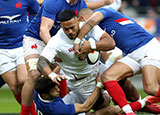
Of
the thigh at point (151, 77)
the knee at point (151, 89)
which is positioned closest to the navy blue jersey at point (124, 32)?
the thigh at point (151, 77)

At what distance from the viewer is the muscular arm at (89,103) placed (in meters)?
5.94

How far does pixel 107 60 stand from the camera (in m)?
9.10

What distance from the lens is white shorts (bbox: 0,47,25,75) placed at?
296 inches

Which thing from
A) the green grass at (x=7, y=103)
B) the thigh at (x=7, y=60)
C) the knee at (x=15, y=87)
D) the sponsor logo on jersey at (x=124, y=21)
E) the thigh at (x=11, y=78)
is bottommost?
the green grass at (x=7, y=103)

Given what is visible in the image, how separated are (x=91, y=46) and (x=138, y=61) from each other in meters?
1.06

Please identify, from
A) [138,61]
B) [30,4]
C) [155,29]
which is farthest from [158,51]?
[155,29]

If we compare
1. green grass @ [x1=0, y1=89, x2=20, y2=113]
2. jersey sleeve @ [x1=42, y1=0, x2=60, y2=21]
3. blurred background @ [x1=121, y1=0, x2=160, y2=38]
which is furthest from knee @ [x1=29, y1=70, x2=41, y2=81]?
blurred background @ [x1=121, y1=0, x2=160, y2=38]

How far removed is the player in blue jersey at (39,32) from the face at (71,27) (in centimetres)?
64

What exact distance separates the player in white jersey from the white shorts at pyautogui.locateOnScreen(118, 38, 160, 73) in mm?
507

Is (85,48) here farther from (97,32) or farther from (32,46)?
(32,46)

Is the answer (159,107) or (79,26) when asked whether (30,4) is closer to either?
(79,26)

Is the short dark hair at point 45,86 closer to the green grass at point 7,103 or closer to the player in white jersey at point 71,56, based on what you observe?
the player in white jersey at point 71,56

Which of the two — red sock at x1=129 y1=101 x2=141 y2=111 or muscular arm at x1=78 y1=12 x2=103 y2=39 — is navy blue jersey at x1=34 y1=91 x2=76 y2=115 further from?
red sock at x1=129 y1=101 x2=141 y2=111

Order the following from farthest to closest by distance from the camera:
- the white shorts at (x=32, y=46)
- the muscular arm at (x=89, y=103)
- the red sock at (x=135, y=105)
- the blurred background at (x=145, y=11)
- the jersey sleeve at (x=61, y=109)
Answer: the blurred background at (x=145, y=11), the white shorts at (x=32, y=46), the red sock at (x=135, y=105), the muscular arm at (x=89, y=103), the jersey sleeve at (x=61, y=109)
